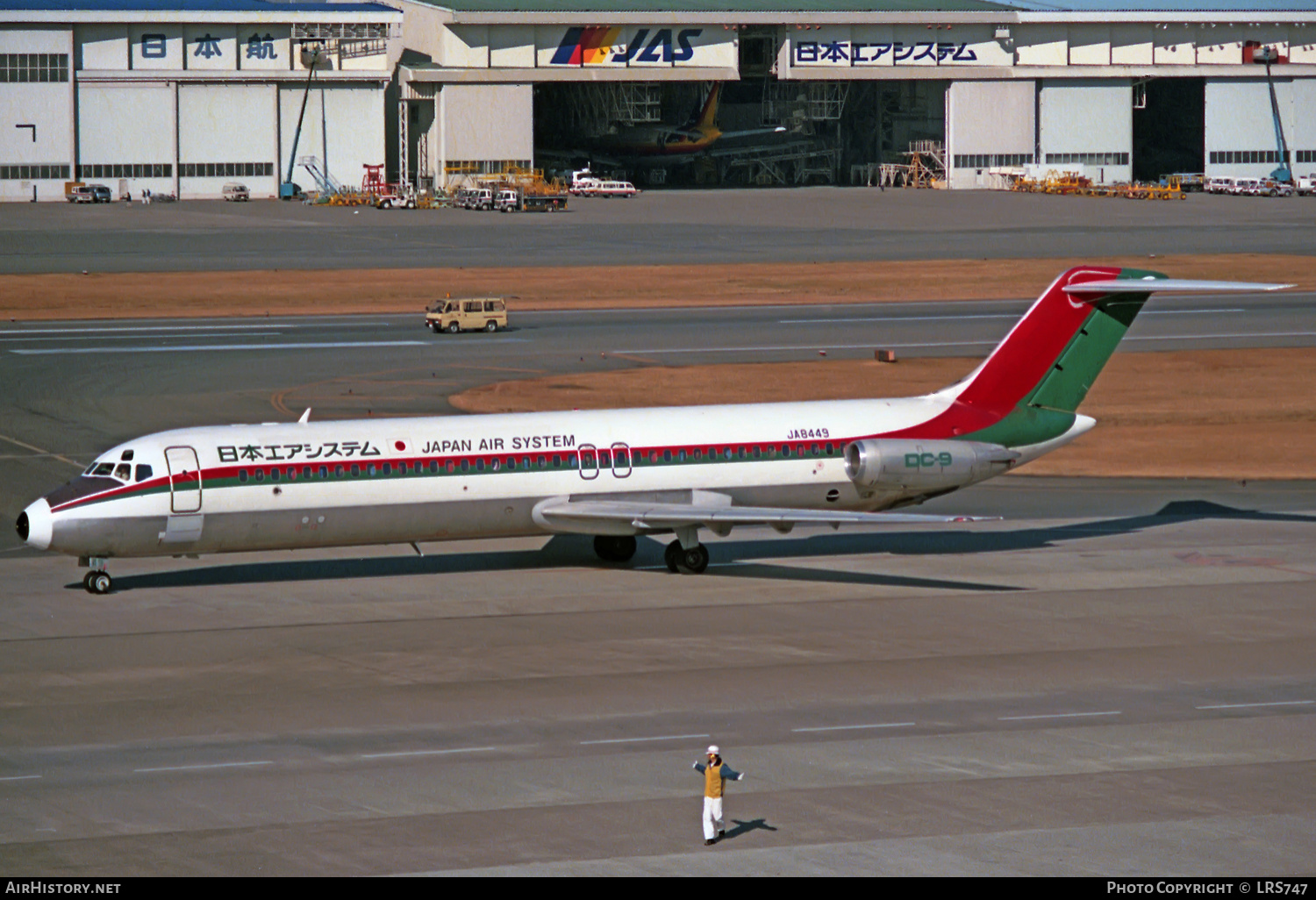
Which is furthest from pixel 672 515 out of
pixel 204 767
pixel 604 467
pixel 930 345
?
pixel 930 345

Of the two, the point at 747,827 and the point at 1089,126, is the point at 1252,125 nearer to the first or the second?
the point at 1089,126

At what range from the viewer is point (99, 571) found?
33844 mm

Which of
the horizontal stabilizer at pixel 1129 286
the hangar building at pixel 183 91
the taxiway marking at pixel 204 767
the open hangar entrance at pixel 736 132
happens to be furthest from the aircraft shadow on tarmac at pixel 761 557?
the open hangar entrance at pixel 736 132

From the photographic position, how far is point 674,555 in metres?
36.1

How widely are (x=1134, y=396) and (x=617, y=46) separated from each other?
3962 inches

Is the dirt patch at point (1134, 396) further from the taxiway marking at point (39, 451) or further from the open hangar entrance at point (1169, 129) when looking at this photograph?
the open hangar entrance at point (1169, 129)

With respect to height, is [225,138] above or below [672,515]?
above

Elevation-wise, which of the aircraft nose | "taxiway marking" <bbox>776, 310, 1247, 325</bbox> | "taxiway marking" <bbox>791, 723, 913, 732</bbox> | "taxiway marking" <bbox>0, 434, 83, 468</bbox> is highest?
"taxiway marking" <bbox>776, 310, 1247, 325</bbox>

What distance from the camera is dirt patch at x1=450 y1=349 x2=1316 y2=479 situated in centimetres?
4866

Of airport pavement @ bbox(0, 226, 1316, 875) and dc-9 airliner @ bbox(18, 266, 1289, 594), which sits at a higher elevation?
dc-9 airliner @ bbox(18, 266, 1289, 594)

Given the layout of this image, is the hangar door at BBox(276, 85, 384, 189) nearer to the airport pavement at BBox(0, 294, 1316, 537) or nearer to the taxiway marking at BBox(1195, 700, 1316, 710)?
the airport pavement at BBox(0, 294, 1316, 537)

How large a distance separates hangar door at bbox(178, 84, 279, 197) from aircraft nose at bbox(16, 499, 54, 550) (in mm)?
112735

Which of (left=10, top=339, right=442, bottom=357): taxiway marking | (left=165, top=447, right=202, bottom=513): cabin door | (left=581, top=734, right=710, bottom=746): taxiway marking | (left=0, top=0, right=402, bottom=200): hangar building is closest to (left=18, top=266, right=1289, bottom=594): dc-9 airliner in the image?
(left=165, top=447, right=202, bottom=513): cabin door
